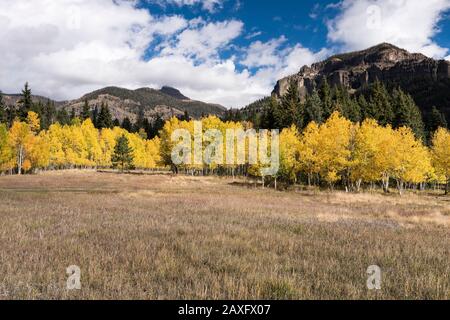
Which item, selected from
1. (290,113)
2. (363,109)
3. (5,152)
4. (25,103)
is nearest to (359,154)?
(290,113)

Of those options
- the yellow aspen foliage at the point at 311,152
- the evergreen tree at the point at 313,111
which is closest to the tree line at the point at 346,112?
the evergreen tree at the point at 313,111

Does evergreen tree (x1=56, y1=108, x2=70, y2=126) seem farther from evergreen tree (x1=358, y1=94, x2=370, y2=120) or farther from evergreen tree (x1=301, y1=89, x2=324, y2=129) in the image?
evergreen tree (x1=358, y1=94, x2=370, y2=120)

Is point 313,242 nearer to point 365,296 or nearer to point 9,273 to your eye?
point 365,296

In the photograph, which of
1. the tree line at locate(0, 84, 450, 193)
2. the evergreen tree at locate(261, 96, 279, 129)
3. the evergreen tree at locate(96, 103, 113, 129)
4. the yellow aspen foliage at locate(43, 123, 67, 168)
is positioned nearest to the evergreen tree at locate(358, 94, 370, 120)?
the tree line at locate(0, 84, 450, 193)

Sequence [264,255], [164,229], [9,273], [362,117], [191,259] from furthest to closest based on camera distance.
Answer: [362,117]
[164,229]
[264,255]
[191,259]
[9,273]

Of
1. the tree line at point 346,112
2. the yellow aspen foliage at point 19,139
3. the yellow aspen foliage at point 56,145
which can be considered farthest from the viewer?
the yellow aspen foliage at point 56,145

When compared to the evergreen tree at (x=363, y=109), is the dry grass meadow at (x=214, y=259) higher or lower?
lower

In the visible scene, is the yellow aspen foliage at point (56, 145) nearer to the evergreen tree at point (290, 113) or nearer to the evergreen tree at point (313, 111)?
the evergreen tree at point (290, 113)

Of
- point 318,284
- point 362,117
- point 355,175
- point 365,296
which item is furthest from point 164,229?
point 362,117

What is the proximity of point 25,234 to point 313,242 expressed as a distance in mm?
10369

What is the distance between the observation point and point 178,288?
282 inches

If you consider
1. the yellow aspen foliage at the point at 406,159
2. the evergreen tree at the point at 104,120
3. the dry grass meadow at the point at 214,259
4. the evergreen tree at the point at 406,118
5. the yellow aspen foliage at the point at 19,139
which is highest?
the evergreen tree at the point at 104,120

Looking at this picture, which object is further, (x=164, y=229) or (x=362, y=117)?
(x=362, y=117)

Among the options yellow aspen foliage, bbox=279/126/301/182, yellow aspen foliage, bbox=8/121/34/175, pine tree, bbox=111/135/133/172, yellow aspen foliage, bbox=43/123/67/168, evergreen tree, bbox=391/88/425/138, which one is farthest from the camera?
pine tree, bbox=111/135/133/172
